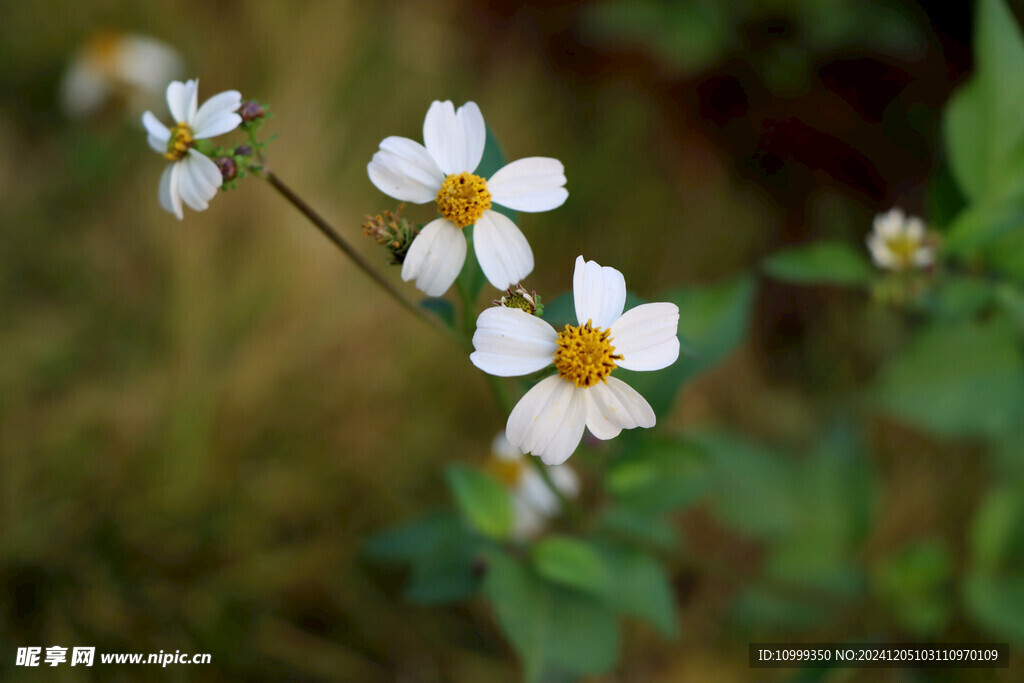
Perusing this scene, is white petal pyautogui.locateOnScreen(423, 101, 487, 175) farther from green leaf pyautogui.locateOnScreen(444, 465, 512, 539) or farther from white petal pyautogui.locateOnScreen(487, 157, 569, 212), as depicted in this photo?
green leaf pyautogui.locateOnScreen(444, 465, 512, 539)

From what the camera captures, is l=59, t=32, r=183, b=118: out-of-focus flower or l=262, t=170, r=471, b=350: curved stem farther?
l=59, t=32, r=183, b=118: out-of-focus flower

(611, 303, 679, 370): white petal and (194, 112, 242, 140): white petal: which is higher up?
(194, 112, 242, 140): white petal

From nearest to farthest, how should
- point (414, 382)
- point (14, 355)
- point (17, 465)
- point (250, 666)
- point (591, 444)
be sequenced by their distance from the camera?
1. point (591, 444)
2. point (250, 666)
3. point (17, 465)
4. point (14, 355)
5. point (414, 382)

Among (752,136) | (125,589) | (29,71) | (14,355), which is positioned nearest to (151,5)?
(29,71)

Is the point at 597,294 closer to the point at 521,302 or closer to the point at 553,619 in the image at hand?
the point at 521,302

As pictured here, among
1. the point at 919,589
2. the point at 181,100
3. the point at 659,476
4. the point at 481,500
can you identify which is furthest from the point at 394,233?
the point at 919,589

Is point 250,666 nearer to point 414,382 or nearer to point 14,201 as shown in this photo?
point 414,382

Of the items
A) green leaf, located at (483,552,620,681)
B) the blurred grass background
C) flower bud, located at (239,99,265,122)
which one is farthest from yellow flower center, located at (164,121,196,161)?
the blurred grass background
